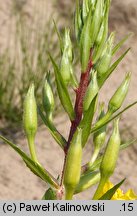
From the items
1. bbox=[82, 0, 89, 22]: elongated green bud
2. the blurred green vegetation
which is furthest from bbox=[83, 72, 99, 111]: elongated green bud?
the blurred green vegetation

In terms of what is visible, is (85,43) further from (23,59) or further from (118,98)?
(23,59)

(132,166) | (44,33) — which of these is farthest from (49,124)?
(44,33)

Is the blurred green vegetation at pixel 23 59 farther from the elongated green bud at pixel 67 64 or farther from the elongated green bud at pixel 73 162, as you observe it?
the elongated green bud at pixel 73 162

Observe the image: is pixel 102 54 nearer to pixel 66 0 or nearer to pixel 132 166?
pixel 132 166

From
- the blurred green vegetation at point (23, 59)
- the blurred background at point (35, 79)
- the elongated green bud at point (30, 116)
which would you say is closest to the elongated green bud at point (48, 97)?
the elongated green bud at point (30, 116)

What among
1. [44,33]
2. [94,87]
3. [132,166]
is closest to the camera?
[94,87]

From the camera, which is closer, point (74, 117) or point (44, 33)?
point (74, 117)
